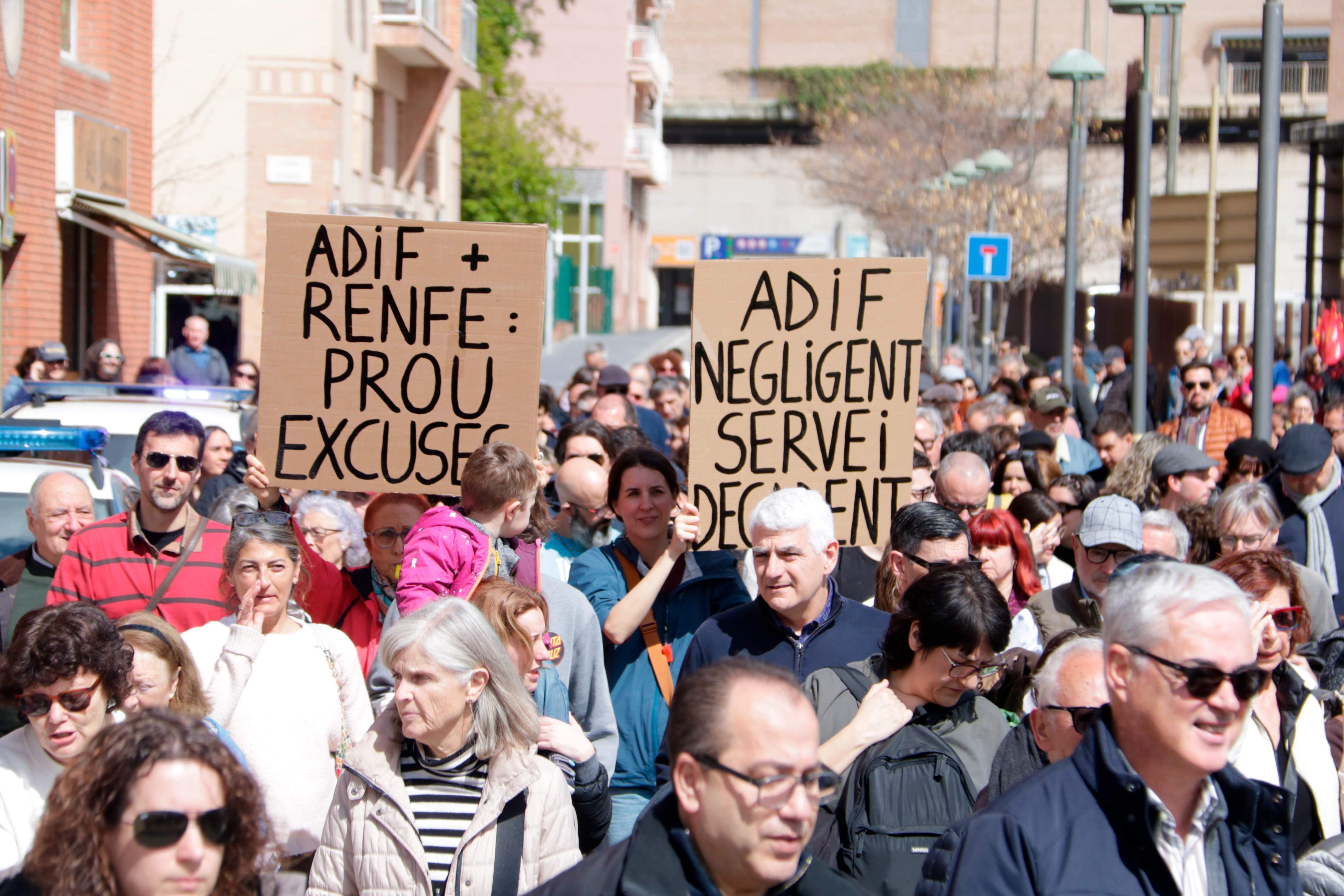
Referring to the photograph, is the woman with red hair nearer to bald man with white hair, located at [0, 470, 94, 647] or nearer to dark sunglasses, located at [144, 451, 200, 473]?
dark sunglasses, located at [144, 451, 200, 473]

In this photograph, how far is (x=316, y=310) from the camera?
6.24m

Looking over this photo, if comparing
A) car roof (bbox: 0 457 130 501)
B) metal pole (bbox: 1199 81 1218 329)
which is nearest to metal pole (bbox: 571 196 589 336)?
metal pole (bbox: 1199 81 1218 329)

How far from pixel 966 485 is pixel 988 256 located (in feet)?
44.3

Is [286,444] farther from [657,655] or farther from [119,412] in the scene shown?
[119,412]

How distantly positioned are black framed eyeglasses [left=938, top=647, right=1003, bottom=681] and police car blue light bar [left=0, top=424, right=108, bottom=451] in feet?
14.8

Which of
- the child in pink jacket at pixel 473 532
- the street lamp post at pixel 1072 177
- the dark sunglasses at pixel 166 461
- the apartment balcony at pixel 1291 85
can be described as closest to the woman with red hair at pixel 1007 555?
the child in pink jacket at pixel 473 532

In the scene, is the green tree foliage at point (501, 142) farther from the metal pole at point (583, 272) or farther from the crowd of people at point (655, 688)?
the crowd of people at point (655, 688)

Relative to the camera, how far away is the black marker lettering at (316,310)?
6.23m

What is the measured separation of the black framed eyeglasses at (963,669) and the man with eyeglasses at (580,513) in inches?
105

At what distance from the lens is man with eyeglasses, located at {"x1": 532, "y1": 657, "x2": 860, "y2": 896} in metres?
2.74

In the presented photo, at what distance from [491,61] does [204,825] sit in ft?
124

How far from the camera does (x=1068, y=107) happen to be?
141ft

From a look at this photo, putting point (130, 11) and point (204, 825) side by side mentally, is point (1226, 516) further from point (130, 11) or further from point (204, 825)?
point (130, 11)

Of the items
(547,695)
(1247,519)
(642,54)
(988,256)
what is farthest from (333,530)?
(642,54)
